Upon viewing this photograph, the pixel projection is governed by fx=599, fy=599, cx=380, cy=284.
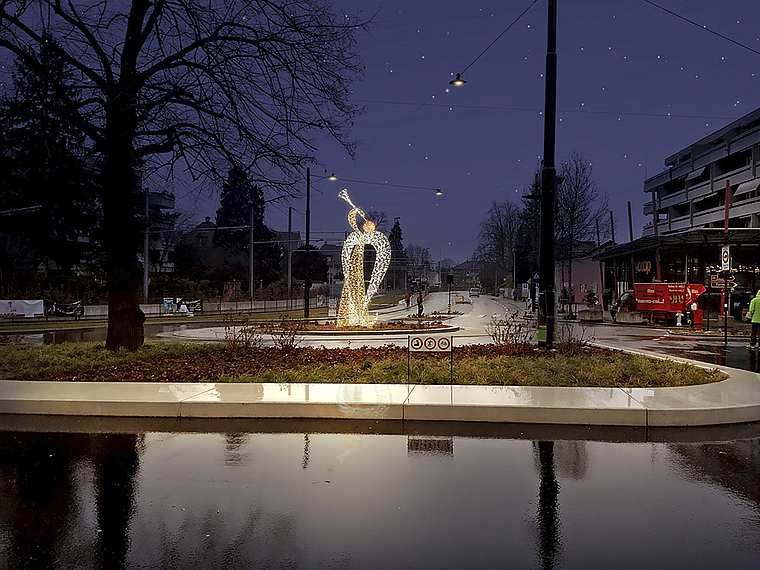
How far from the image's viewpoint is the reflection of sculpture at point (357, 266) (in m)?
21.9

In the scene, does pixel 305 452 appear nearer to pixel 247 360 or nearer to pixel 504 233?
pixel 247 360

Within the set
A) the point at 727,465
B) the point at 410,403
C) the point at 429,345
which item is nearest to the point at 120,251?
the point at 429,345

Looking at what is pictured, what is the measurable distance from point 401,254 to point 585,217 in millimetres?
82197

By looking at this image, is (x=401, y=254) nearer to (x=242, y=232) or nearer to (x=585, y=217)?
(x=242, y=232)

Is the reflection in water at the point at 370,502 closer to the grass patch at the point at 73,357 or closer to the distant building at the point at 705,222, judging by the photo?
the grass patch at the point at 73,357

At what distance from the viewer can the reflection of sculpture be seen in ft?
71.8

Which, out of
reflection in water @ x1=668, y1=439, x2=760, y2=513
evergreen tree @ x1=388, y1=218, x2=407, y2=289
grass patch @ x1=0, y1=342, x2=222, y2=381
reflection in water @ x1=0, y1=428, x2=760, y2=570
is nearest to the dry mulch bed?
grass patch @ x1=0, y1=342, x2=222, y2=381

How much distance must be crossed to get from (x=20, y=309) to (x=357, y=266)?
23.3 meters

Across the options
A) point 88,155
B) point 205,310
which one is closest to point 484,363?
point 88,155

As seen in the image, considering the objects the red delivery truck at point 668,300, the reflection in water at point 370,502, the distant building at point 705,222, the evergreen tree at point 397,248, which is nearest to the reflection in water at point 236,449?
the reflection in water at point 370,502

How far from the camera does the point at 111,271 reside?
14070mm

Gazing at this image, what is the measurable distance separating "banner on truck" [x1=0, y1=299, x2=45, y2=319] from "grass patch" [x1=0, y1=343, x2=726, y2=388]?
22580 mm

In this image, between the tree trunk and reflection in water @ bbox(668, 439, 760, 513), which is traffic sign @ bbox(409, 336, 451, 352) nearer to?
reflection in water @ bbox(668, 439, 760, 513)

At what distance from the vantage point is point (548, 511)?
17.3 ft
